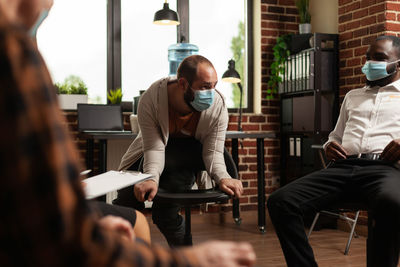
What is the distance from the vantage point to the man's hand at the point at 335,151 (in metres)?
2.36

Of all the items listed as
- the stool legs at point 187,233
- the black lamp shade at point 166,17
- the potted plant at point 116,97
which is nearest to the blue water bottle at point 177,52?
the black lamp shade at point 166,17

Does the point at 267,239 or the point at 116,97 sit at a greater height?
the point at 116,97

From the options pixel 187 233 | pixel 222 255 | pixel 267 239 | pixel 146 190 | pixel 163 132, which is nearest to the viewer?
pixel 222 255

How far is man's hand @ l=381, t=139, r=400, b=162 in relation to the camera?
2.14 metres

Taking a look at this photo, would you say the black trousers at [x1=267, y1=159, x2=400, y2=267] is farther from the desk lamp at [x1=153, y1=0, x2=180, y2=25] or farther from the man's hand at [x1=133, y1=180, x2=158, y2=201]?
the desk lamp at [x1=153, y1=0, x2=180, y2=25]

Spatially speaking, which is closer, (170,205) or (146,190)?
(146,190)

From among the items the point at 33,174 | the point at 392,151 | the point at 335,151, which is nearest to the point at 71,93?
the point at 335,151

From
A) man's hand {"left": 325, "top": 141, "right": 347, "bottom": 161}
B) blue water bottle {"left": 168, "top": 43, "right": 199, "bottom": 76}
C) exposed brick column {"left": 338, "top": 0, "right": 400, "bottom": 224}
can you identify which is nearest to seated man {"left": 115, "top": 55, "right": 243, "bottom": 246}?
man's hand {"left": 325, "top": 141, "right": 347, "bottom": 161}

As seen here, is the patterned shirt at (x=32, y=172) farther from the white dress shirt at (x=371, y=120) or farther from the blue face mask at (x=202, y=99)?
the white dress shirt at (x=371, y=120)

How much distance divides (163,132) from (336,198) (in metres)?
0.87

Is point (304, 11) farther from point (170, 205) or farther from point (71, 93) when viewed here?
point (170, 205)

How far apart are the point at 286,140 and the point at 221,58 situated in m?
1.00

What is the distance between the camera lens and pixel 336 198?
2.19 m

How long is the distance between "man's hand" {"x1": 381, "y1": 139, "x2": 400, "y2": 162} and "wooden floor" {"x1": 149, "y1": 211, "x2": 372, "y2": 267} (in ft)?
3.16
